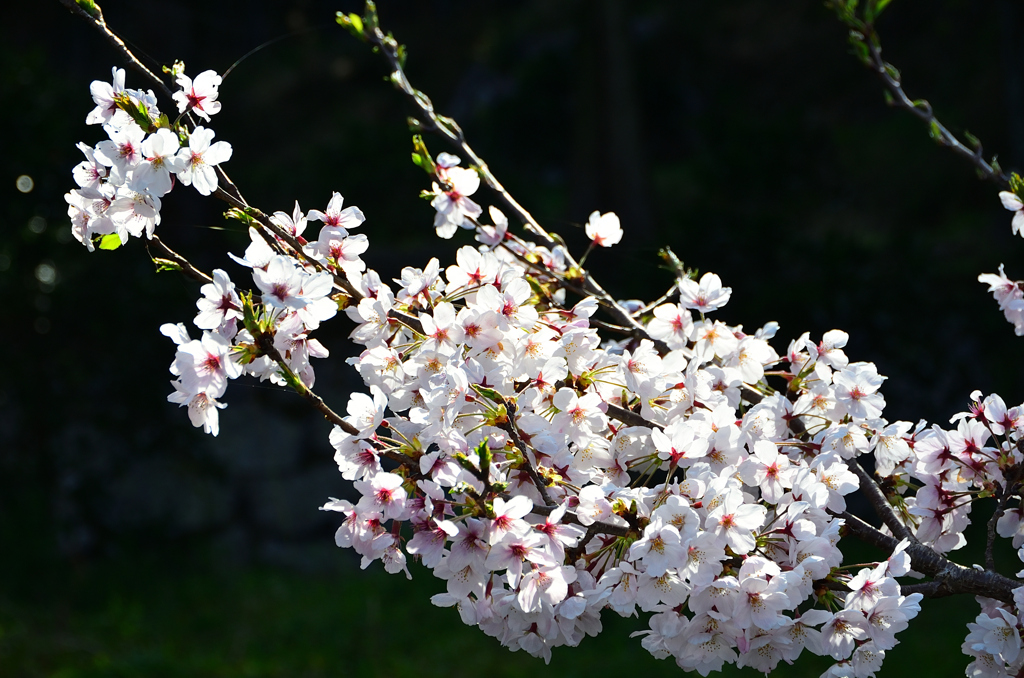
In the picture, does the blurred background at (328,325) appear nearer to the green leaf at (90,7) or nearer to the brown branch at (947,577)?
the green leaf at (90,7)

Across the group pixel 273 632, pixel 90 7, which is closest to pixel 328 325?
pixel 273 632

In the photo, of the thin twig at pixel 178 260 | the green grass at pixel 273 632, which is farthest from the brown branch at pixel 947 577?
the green grass at pixel 273 632

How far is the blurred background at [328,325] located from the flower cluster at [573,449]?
779 mm

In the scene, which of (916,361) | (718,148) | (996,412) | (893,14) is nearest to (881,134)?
(893,14)

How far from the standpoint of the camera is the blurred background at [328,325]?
3.96 meters

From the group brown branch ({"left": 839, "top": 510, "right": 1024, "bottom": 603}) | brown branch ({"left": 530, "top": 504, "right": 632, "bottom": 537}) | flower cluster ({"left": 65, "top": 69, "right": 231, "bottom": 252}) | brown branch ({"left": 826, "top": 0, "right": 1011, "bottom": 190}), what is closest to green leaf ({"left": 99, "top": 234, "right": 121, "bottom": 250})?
flower cluster ({"left": 65, "top": 69, "right": 231, "bottom": 252})

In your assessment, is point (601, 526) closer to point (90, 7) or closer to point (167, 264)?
point (167, 264)

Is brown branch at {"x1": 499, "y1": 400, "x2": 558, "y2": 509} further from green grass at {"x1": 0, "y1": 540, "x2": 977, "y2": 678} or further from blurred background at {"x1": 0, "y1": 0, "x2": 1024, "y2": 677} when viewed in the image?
green grass at {"x1": 0, "y1": 540, "x2": 977, "y2": 678}

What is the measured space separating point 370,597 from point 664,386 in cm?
361

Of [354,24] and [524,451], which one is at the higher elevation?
[354,24]

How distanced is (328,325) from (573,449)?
4.46 metres

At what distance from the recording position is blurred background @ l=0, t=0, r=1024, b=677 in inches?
156

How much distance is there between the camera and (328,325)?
540 centimetres

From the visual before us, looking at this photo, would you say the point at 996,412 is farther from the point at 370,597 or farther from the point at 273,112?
the point at 273,112
